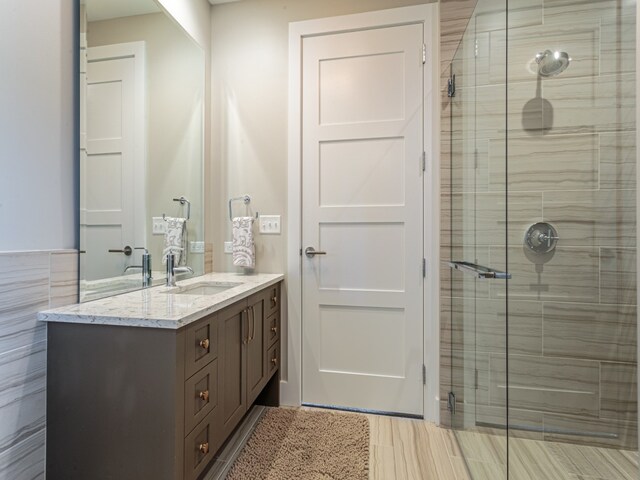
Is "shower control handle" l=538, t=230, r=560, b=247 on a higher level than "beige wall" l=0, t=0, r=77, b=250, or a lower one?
lower

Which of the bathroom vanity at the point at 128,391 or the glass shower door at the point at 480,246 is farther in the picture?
the glass shower door at the point at 480,246

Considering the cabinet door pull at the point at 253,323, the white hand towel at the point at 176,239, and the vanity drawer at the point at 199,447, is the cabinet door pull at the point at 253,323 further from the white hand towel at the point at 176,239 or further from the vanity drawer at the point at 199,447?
the white hand towel at the point at 176,239

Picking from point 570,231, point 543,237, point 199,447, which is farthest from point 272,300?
point 570,231

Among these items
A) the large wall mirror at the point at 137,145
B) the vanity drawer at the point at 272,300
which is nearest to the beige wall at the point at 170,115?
the large wall mirror at the point at 137,145

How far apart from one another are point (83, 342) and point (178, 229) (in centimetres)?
96

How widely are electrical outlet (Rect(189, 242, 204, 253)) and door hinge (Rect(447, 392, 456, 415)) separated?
5.80 feet

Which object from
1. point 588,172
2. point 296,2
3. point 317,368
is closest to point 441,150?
point 588,172

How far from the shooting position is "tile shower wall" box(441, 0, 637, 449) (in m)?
1.48

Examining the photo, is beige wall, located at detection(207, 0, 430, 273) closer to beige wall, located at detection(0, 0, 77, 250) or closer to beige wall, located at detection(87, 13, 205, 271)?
beige wall, located at detection(87, 13, 205, 271)

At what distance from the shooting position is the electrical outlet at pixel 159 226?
6.19 feet

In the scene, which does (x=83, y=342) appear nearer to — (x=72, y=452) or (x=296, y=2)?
(x=72, y=452)

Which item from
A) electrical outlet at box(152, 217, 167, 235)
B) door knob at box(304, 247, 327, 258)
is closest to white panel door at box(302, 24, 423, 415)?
door knob at box(304, 247, 327, 258)

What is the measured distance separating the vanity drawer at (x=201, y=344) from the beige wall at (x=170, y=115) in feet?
2.41

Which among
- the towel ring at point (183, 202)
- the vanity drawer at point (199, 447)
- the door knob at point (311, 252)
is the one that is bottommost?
the vanity drawer at point (199, 447)
